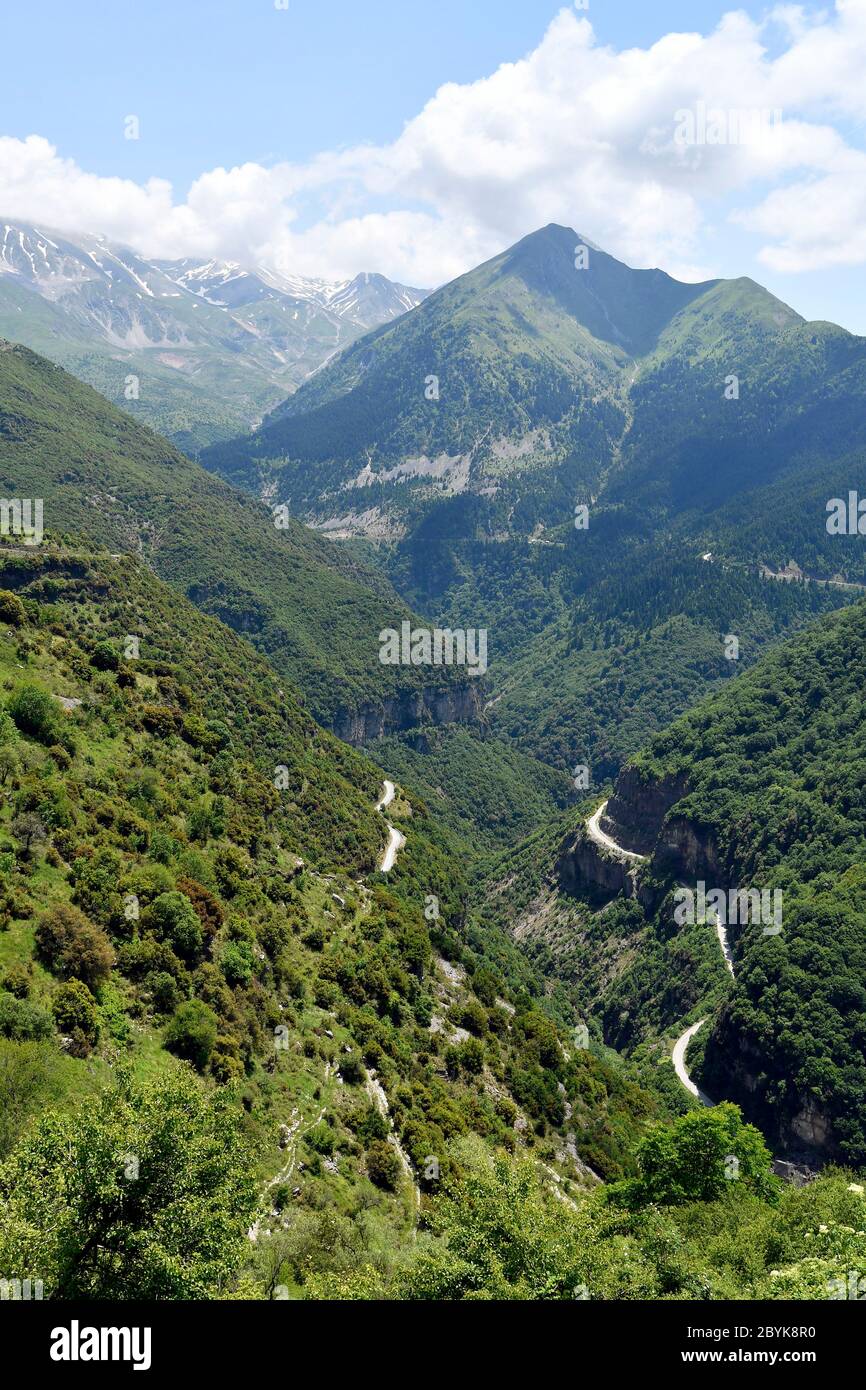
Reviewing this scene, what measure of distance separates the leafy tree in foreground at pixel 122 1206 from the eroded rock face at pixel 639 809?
134789 mm

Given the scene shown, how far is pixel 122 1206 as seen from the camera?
2358cm

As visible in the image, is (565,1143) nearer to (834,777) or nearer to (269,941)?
(269,941)

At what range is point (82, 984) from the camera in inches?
1497

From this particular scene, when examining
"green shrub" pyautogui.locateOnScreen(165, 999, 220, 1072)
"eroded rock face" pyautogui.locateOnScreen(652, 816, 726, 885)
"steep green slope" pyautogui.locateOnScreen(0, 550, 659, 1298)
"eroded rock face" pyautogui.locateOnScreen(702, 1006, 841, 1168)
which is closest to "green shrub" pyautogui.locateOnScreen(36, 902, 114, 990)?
"steep green slope" pyautogui.locateOnScreen(0, 550, 659, 1298)

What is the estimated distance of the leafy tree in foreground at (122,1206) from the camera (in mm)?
21859

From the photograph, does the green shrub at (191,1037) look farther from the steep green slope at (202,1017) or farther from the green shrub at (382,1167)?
the green shrub at (382,1167)

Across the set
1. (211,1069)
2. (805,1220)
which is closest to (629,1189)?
(805,1220)

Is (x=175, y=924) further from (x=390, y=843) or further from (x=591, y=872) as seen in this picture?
(x=591, y=872)

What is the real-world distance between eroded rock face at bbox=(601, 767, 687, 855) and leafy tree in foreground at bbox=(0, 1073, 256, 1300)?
13479 centimetres

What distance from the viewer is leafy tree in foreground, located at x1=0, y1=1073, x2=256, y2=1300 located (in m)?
21.9

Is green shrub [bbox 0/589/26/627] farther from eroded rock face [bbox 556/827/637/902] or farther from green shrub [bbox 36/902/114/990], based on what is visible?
eroded rock face [bbox 556/827/637/902]

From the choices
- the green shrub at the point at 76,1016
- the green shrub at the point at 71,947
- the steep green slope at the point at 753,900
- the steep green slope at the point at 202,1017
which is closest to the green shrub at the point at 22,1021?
the steep green slope at the point at 202,1017
